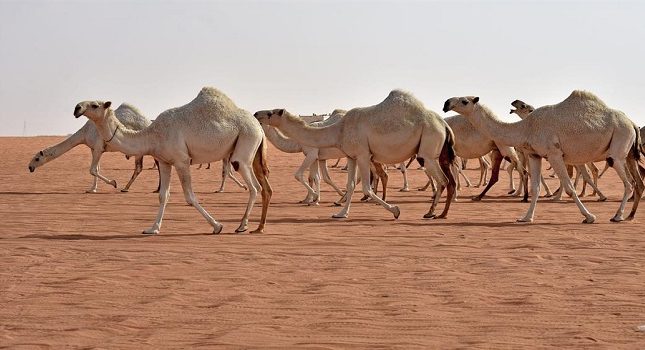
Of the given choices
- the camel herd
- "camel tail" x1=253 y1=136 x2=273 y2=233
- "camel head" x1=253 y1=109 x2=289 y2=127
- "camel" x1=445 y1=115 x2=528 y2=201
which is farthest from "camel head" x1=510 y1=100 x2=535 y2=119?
"camel tail" x1=253 y1=136 x2=273 y2=233

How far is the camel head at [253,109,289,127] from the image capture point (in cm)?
1600

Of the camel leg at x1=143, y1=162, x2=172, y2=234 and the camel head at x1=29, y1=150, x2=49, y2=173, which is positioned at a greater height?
the camel leg at x1=143, y1=162, x2=172, y2=234

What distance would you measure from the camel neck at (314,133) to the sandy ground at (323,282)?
127cm

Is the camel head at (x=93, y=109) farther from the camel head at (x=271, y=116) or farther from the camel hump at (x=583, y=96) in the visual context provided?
the camel hump at (x=583, y=96)

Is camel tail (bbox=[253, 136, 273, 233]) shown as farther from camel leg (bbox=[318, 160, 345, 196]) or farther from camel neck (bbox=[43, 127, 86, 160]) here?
camel neck (bbox=[43, 127, 86, 160])

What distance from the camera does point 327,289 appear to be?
28.8 feet

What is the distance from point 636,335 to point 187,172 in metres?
7.59

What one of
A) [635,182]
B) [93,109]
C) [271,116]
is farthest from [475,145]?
[93,109]

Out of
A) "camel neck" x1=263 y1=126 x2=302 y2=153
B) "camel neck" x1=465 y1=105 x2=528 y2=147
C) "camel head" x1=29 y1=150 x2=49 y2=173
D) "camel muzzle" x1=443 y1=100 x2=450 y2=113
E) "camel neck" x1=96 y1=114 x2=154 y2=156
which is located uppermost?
"camel muzzle" x1=443 y1=100 x2=450 y2=113

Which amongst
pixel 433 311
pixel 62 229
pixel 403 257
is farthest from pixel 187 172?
pixel 433 311

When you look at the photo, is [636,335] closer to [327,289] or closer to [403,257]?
[327,289]

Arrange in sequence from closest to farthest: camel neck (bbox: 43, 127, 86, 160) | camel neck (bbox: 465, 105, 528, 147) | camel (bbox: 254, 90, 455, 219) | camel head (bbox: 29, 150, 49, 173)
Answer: camel neck (bbox: 465, 105, 528, 147)
camel (bbox: 254, 90, 455, 219)
camel neck (bbox: 43, 127, 86, 160)
camel head (bbox: 29, 150, 49, 173)

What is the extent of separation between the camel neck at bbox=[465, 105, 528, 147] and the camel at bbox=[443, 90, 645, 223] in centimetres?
2

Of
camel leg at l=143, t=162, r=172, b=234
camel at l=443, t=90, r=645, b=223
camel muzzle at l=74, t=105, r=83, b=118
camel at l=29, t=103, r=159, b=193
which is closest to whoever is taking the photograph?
camel leg at l=143, t=162, r=172, b=234
